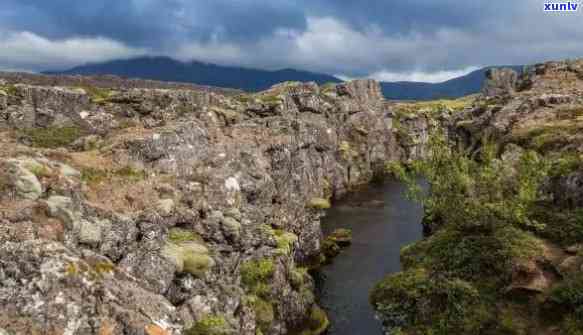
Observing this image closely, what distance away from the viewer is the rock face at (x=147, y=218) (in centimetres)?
2556

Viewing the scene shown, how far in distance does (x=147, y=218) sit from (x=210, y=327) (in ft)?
38.3

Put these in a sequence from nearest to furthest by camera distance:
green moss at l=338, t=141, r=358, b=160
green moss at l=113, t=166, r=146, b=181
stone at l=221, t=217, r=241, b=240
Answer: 1. stone at l=221, t=217, r=241, b=240
2. green moss at l=113, t=166, r=146, b=181
3. green moss at l=338, t=141, r=358, b=160

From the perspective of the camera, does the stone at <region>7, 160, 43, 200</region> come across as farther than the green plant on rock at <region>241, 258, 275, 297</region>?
No

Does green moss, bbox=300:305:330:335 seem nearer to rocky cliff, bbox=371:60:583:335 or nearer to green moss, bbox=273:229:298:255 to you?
green moss, bbox=273:229:298:255

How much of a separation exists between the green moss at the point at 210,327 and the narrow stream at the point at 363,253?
863 inches

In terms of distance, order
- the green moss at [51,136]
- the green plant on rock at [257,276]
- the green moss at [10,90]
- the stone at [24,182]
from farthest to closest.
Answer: the green moss at [10,90]
the green moss at [51,136]
the green plant on rock at [257,276]
the stone at [24,182]

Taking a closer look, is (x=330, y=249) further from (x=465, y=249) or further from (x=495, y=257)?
(x=495, y=257)

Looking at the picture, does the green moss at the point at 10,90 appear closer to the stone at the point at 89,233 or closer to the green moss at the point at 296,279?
the stone at the point at 89,233

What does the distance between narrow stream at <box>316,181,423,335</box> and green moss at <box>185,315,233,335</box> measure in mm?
21921

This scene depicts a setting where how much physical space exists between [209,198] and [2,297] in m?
31.5

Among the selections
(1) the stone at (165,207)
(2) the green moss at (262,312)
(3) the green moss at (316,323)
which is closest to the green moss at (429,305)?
(2) the green moss at (262,312)

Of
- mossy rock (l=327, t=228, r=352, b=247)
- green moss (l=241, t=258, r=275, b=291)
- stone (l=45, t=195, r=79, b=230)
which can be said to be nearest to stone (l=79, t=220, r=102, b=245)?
stone (l=45, t=195, r=79, b=230)

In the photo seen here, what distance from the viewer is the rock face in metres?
25.6

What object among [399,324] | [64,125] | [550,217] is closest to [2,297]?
[399,324]
